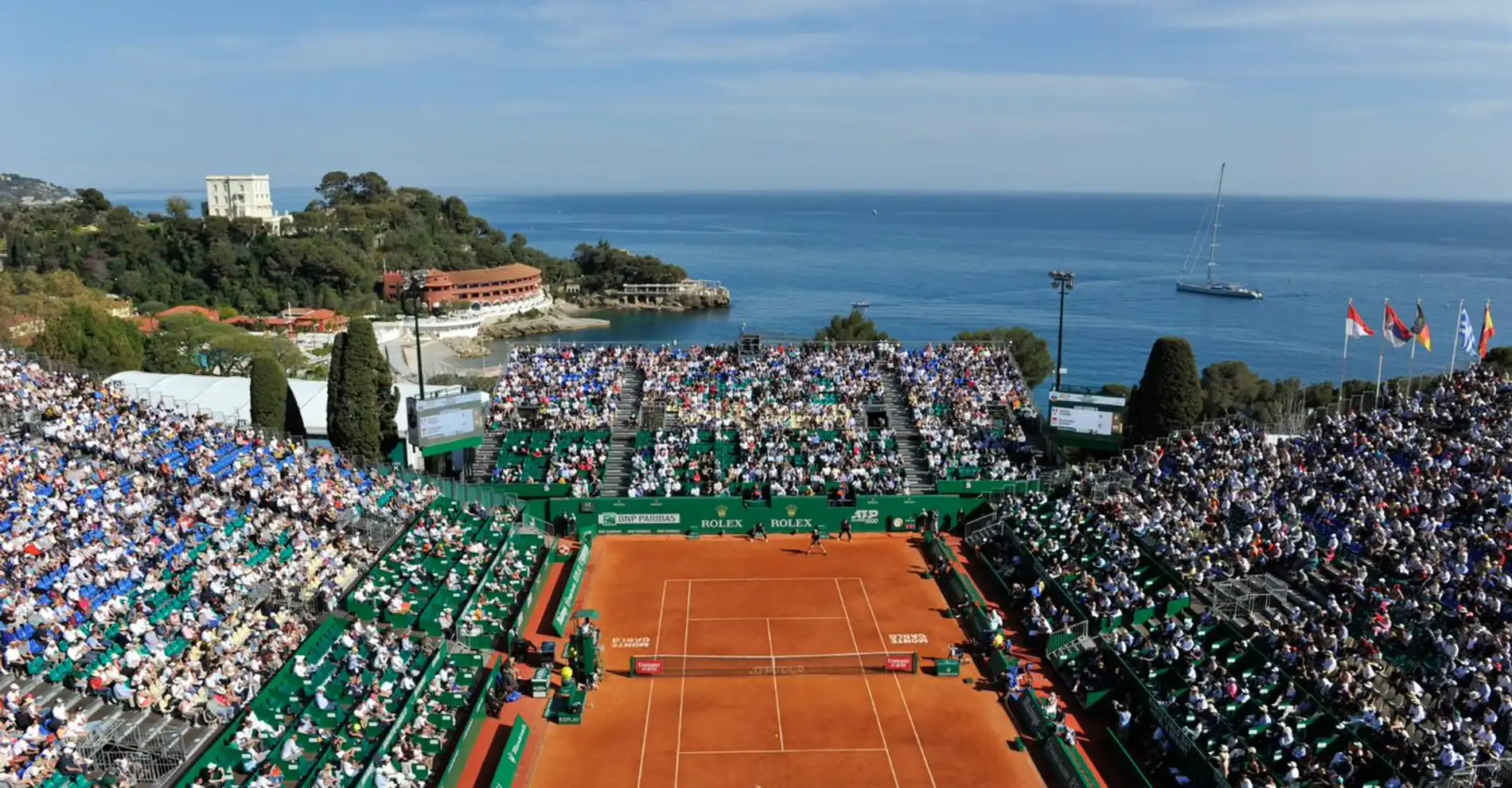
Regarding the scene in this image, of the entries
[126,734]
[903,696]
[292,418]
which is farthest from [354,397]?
[903,696]

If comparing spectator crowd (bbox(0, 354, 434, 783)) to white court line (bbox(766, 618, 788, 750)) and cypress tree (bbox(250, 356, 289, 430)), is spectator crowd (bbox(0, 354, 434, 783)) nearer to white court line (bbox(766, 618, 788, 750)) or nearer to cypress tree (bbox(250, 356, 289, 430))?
cypress tree (bbox(250, 356, 289, 430))

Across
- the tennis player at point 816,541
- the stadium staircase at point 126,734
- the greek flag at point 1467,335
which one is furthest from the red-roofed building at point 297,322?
the greek flag at point 1467,335

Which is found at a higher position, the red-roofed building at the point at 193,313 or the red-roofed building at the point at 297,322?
the red-roofed building at the point at 193,313

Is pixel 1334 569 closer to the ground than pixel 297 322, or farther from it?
farther from it

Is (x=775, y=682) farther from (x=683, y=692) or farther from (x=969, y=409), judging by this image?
(x=969, y=409)

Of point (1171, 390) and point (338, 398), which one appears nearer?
point (338, 398)

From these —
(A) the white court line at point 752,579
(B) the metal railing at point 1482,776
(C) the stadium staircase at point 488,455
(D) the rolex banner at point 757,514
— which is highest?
(C) the stadium staircase at point 488,455

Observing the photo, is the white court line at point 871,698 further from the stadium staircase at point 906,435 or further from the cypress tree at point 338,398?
the cypress tree at point 338,398

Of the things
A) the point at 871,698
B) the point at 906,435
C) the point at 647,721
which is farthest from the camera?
the point at 906,435
